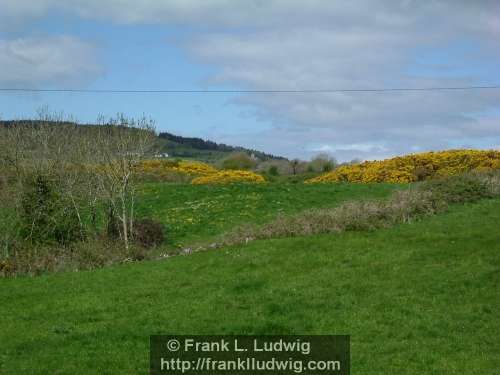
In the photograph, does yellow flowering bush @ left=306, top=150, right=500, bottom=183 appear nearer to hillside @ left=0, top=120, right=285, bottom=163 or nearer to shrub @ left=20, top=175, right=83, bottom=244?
shrub @ left=20, top=175, right=83, bottom=244

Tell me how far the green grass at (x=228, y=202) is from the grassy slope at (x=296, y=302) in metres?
8.50

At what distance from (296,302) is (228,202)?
18.5m

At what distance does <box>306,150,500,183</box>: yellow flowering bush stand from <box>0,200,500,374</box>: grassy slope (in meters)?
19.9

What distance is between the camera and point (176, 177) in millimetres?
52438

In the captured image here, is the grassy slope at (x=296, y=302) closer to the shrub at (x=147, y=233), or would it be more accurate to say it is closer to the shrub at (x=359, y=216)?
the shrub at (x=359, y=216)

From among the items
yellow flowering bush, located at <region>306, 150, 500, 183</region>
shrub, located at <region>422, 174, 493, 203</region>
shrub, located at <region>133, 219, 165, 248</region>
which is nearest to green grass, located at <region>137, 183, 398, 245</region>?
shrub, located at <region>133, 219, 165, 248</region>

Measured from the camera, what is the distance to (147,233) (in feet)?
82.9

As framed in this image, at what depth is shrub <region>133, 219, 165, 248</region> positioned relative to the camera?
24.9 meters

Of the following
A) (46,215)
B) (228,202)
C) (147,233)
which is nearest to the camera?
(46,215)

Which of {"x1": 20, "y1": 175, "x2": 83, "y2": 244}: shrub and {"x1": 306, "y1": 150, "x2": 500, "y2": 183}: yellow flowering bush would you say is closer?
{"x1": 20, "y1": 175, "x2": 83, "y2": 244}: shrub

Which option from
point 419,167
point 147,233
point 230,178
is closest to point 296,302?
point 147,233

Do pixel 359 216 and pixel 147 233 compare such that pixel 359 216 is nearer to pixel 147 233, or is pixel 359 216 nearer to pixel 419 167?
pixel 147 233

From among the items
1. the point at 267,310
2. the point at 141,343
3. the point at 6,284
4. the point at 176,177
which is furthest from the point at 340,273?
the point at 176,177

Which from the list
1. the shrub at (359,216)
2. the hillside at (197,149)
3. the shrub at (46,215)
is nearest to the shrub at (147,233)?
the shrub at (46,215)
